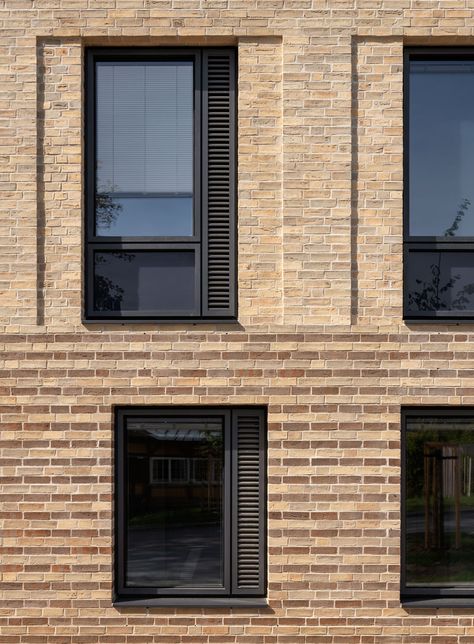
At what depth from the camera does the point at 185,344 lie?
25.1ft

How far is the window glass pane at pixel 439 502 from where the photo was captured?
7820 mm

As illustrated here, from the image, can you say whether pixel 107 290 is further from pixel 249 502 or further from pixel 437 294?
pixel 437 294

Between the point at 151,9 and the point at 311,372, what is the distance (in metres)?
3.93

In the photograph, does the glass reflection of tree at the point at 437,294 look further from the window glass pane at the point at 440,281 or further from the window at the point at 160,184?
the window at the point at 160,184

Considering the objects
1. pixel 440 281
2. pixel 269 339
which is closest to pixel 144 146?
pixel 269 339

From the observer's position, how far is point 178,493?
25.7 ft

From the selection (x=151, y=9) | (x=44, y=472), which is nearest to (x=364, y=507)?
(x=44, y=472)

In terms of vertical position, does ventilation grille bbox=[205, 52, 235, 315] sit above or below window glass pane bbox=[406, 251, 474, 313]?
above

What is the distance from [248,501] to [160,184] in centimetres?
333

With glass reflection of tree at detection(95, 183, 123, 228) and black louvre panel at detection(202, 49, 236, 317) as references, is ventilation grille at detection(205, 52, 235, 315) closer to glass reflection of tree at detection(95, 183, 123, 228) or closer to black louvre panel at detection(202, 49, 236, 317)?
black louvre panel at detection(202, 49, 236, 317)

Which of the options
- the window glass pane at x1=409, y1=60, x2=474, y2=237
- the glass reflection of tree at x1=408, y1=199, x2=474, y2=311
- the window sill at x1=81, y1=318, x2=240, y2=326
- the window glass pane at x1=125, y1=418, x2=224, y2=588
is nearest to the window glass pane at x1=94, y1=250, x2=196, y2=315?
the window sill at x1=81, y1=318, x2=240, y2=326

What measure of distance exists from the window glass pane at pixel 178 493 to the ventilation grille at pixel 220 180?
1.34 metres

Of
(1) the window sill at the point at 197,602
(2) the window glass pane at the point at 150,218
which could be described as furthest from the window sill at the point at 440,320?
(1) the window sill at the point at 197,602

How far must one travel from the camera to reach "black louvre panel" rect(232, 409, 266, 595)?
7742 millimetres
